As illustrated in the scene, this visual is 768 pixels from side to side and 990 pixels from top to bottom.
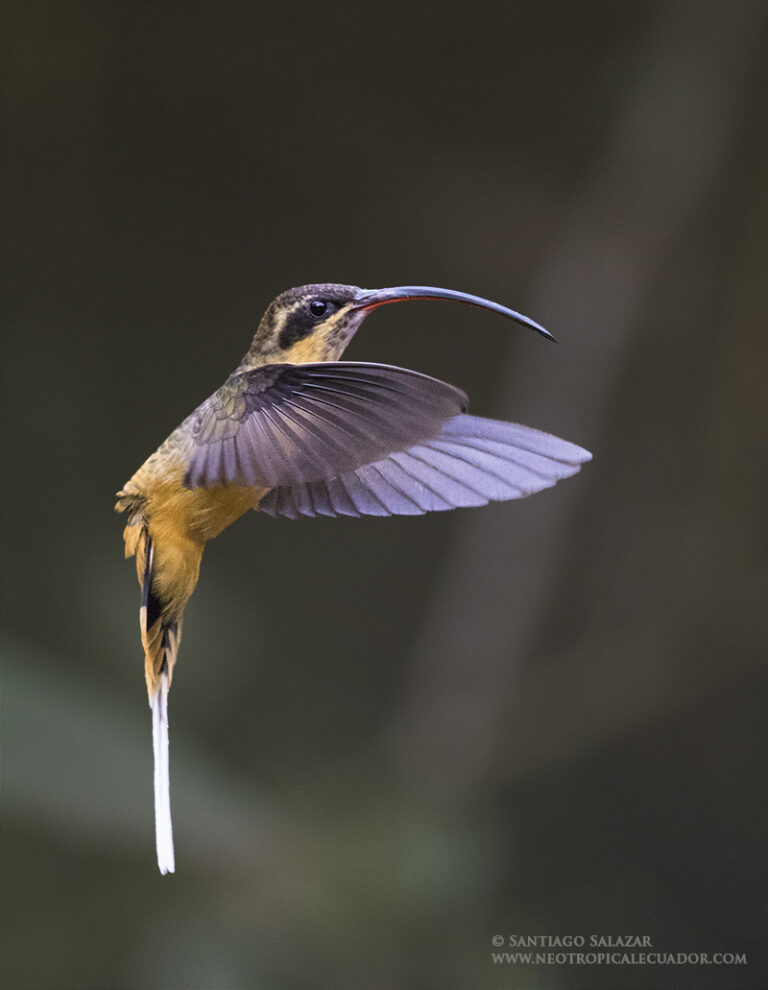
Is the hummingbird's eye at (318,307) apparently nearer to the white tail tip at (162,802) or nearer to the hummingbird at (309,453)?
the hummingbird at (309,453)

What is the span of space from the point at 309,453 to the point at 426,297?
6 cm

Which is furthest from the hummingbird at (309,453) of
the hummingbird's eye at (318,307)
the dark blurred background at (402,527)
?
the dark blurred background at (402,527)

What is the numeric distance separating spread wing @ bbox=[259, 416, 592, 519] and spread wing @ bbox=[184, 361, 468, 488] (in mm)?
13

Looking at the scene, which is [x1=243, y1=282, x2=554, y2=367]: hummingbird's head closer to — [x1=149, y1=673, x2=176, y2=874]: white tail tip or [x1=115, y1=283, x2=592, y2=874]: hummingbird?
[x1=115, y1=283, x2=592, y2=874]: hummingbird

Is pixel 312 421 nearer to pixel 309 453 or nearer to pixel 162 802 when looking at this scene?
pixel 309 453

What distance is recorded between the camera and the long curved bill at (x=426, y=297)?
271mm

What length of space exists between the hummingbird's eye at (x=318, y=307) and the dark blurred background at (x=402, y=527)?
1.21ft

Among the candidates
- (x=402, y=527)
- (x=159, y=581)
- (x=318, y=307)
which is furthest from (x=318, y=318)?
(x=402, y=527)

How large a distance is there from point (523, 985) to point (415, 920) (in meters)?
0.10

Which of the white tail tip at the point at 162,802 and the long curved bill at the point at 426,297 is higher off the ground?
the long curved bill at the point at 426,297

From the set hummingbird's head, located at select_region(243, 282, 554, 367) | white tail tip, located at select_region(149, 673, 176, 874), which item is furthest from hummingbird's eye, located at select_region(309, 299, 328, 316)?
white tail tip, located at select_region(149, 673, 176, 874)

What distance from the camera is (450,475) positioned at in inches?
13.0

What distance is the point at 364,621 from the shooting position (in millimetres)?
1153

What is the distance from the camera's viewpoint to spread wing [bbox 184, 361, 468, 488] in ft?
0.88
